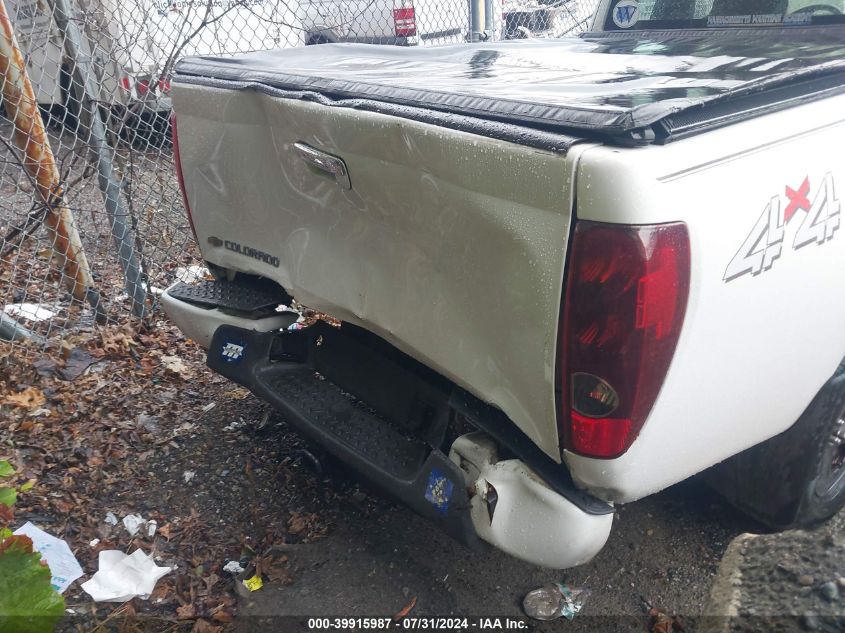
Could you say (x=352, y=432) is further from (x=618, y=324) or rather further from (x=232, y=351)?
(x=618, y=324)

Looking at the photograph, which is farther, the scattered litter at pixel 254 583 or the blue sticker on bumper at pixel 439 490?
the scattered litter at pixel 254 583

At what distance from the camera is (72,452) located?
10.7 ft

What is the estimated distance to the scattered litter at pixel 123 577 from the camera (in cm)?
253

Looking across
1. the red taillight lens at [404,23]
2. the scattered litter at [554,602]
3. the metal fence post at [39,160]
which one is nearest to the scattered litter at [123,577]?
the scattered litter at [554,602]

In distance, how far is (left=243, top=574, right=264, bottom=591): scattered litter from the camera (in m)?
2.56

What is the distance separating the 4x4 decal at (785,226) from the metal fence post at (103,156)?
355 cm

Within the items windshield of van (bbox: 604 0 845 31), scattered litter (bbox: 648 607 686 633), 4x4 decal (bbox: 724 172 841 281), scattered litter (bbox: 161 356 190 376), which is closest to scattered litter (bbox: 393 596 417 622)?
scattered litter (bbox: 648 607 686 633)

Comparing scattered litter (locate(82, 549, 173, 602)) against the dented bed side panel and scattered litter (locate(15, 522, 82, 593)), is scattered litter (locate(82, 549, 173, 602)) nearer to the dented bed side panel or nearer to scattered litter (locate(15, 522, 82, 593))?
scattered litter (locate(15, 522, 82, 593))

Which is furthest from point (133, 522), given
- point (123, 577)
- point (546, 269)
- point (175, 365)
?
point (546, 269)

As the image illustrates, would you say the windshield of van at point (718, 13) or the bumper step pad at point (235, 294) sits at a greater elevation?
the windshield of van at point (718, 13)

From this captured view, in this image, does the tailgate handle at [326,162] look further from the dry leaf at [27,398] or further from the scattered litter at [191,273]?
the scattered litter at [191,273]

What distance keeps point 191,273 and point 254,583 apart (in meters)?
2.82

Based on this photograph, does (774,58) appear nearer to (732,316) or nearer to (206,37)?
(732,316)

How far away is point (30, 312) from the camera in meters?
4.30
